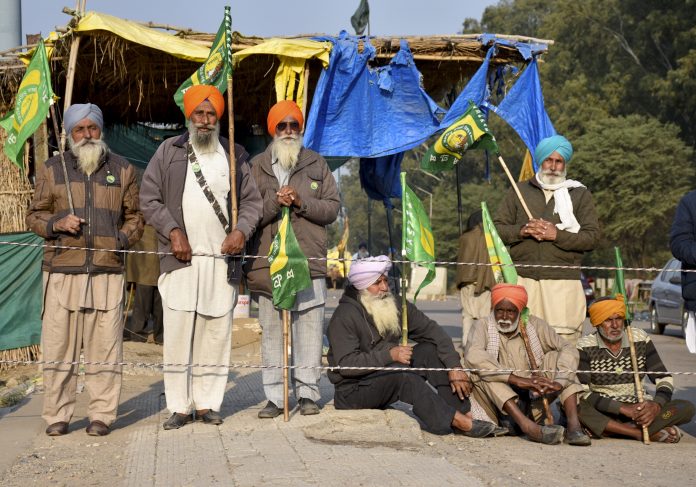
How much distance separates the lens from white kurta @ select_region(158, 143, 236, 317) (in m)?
6.48

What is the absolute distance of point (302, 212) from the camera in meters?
6.83

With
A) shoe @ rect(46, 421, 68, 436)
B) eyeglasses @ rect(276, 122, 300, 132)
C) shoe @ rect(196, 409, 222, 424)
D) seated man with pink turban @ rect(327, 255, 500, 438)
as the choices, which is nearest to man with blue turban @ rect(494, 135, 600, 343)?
seated man with pink turban @ rect(327, 255, 500, 438)

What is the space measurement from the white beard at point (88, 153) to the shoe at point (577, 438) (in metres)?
3.40

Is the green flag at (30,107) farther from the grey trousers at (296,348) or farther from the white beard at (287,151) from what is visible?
the grey trousers at (296,348)

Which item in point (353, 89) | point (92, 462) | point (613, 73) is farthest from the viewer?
point (613, 73)

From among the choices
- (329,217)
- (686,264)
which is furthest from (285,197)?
(686,264)

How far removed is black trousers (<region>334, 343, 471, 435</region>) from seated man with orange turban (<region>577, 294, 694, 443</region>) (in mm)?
833

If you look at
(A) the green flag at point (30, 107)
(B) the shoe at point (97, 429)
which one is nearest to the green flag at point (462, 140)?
(A) the green flag at point (30, 107)

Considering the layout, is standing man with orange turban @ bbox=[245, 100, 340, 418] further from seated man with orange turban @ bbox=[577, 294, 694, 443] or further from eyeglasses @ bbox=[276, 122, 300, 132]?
seated man with orange turban @ bbox=[577, 294, 694, 443]

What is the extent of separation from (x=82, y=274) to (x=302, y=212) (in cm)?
146

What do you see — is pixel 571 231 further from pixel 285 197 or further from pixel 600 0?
pixel 600 0

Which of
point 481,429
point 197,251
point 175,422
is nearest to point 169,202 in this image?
point 197,251

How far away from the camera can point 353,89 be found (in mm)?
10203

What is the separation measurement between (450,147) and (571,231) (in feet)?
4.78
